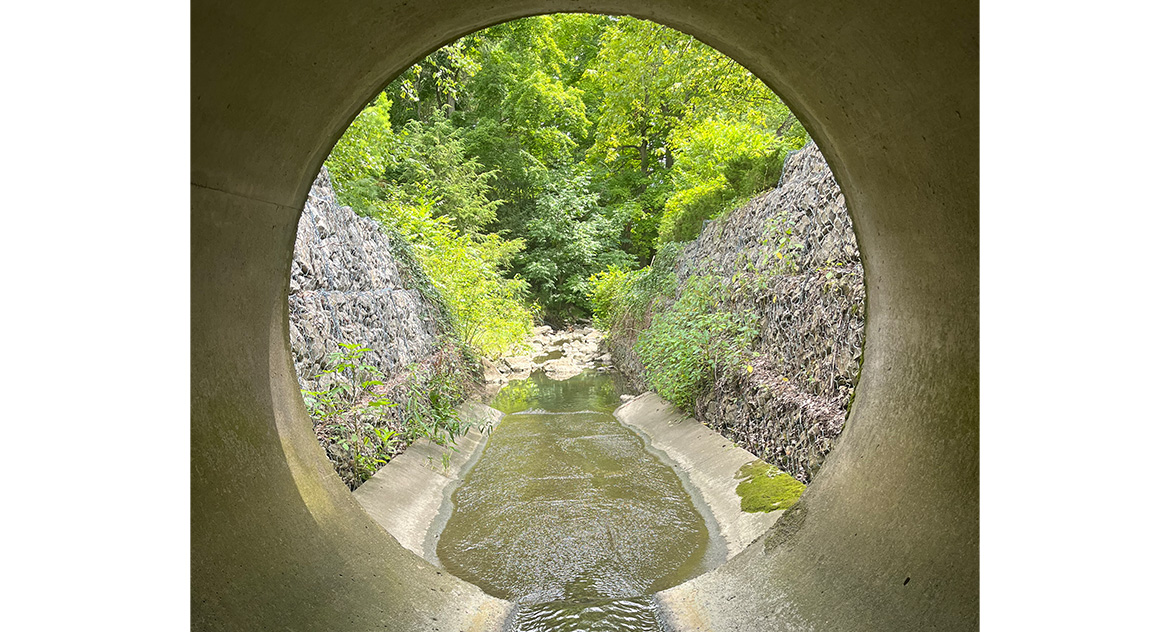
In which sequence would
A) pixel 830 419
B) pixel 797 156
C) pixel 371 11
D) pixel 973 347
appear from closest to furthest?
pixel 973 347 → pixel 371 11 → pixel 830 419 → pixel 797 156

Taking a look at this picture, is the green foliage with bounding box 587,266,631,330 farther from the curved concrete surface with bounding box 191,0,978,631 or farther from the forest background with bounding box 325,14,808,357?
the curved concrete surface with bounding box 191,0,978,631

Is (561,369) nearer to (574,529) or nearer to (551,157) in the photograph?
(574,529)

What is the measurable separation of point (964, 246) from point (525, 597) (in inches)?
148

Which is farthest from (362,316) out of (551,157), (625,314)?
(551,157)

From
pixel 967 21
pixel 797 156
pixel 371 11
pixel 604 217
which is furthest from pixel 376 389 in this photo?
pixel 604 217

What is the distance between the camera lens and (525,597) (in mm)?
5055

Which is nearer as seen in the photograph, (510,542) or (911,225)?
(911,225)

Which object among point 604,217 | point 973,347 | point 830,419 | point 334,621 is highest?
point 604,217

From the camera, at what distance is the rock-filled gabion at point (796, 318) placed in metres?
6.36

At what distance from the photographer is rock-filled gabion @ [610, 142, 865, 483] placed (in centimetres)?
636

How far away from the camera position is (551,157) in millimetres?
29594

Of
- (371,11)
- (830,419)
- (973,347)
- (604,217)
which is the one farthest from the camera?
(604,217)

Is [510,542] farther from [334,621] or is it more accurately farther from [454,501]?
[334,621]

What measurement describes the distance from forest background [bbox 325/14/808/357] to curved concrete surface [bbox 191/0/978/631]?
7.69 meters
